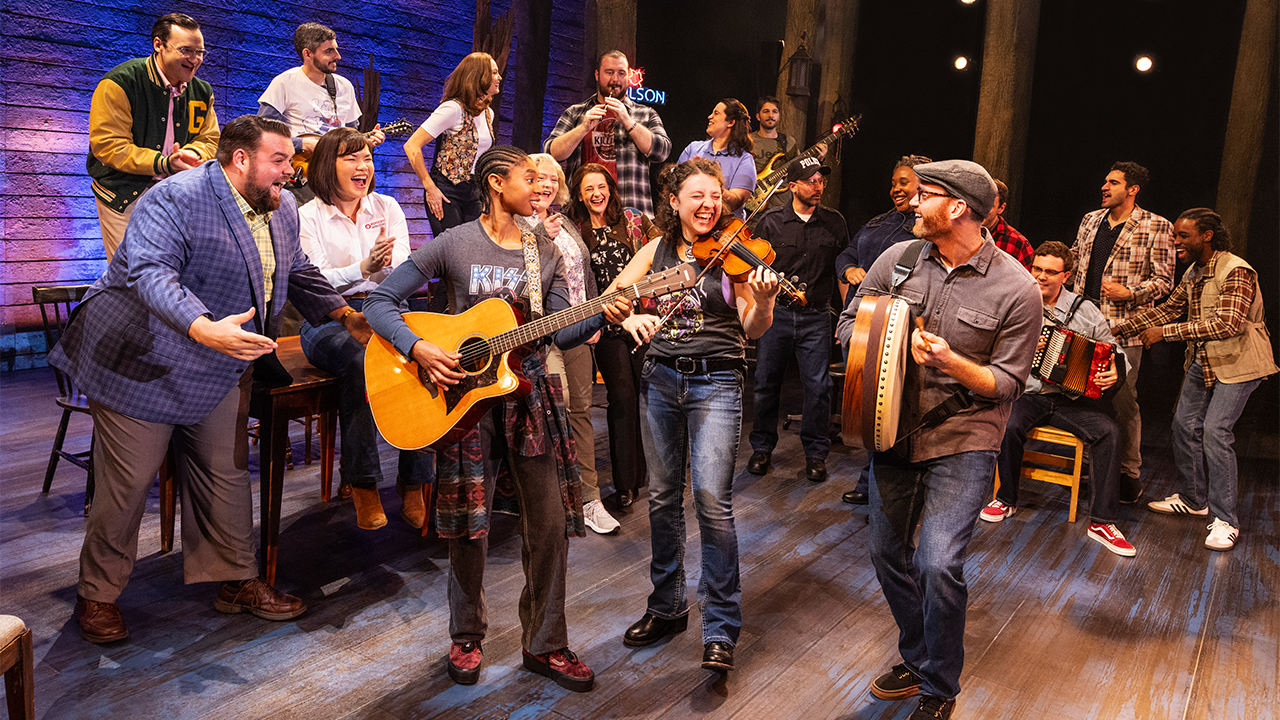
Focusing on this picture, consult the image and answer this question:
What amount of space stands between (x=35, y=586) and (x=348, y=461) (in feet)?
4.24

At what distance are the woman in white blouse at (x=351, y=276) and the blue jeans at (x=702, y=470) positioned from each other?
1320 millimetres

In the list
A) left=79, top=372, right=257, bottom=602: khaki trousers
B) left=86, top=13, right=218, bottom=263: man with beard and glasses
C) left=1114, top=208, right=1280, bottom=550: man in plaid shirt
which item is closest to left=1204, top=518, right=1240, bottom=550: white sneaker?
left=1114, top=208, right=1280, bottom=550: man in plaid shirt

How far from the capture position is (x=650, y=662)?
10.3 ft

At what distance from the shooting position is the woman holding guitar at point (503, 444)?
287 centimetres

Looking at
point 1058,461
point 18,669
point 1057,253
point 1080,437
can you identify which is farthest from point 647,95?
point 18,669

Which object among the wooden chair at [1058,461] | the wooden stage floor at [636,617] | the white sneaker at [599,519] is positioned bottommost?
the wooden stage floor at [636,617]

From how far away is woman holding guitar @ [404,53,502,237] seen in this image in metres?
5.37

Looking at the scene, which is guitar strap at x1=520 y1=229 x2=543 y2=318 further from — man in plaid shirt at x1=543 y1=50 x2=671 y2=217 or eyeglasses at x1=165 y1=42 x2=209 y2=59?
→ eyeglasses at x1=165 y1=42 x2=209 y2=59

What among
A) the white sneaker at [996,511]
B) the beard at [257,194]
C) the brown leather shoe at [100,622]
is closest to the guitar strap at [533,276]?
the beard at [257,194]

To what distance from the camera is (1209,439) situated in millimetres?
4914

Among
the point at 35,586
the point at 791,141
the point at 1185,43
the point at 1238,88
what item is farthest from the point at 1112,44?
the point at 35,586

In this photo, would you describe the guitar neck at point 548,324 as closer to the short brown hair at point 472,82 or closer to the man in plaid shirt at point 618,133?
the man in plaid shirt at point 618,133

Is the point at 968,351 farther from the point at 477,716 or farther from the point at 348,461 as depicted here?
the point at 348,461

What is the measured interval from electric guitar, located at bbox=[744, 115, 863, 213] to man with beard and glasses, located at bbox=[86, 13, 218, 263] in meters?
3.61
